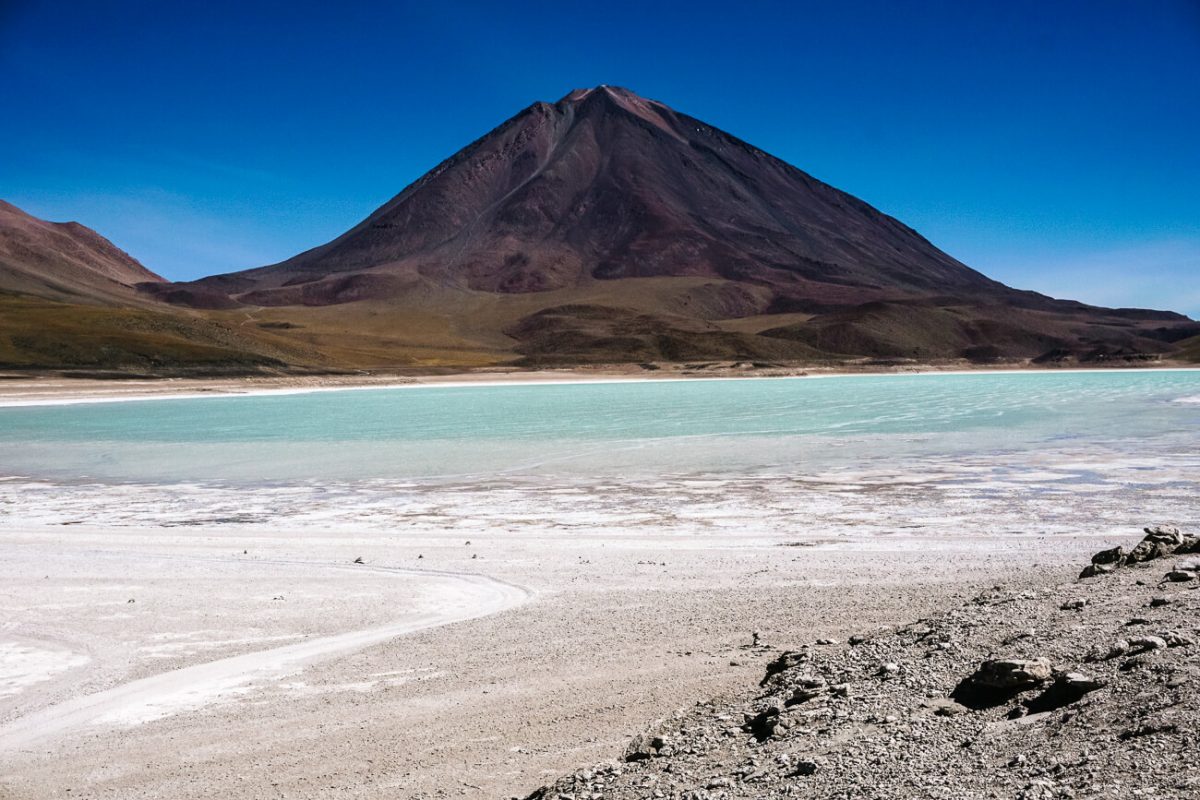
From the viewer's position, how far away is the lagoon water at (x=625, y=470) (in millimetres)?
13641

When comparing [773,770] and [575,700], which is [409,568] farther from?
[773,770]

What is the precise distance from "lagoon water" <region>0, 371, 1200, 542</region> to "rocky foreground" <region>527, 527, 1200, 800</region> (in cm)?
624

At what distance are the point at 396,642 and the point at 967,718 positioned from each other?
13.8 feet

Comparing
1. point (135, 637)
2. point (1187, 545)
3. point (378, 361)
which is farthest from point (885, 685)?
point (378, 361)

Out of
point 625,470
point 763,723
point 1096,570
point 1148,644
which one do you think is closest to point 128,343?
point 625,470

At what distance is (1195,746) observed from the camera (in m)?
3.67

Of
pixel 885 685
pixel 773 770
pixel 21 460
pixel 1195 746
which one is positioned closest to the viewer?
pixel 1195 746

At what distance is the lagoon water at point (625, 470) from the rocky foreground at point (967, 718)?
20.5 ft

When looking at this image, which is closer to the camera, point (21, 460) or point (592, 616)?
point (592, 616)

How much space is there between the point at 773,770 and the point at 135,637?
5.41m

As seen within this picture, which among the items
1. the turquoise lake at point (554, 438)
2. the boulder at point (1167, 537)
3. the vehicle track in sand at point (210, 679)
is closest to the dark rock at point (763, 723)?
the vehicle track in sand at point (210, 679)

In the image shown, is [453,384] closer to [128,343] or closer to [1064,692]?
[128,343]

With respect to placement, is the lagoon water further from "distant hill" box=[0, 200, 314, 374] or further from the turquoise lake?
"distant hill" box=[0, 200, 314, 374]

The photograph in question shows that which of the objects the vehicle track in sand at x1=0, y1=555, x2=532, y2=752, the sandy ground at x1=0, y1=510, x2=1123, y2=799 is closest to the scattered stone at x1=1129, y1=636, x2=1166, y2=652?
the sandy ground at x1=0, y1=510, x2=1123, y2=799
